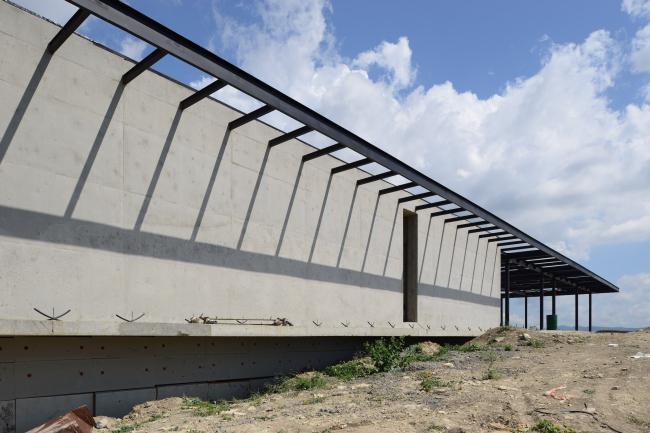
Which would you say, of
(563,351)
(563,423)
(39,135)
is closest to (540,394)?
(563,423)

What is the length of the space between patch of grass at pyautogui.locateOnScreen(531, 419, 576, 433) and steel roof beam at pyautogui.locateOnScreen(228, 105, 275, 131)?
7.78 meters

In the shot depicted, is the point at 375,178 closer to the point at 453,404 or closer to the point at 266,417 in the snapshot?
the point at 453,404

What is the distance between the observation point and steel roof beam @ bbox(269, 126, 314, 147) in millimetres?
12069

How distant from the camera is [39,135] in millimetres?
8312

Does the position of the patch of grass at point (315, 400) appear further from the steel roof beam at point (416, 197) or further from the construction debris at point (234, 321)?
the steel roof beam at point (416, 197)

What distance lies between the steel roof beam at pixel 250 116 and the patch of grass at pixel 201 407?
240 inches

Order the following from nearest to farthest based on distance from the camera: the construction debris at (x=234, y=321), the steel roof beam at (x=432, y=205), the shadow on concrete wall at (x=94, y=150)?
the shadow on concrete wall at (x=94, y=150) → the construction debris at (x=234, y=321) → the steel roof beam at (x=432, y=205)

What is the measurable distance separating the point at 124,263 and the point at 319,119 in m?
5.54

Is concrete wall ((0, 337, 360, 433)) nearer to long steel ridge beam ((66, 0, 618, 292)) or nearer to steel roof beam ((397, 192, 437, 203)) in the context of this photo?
long steel ridge beam ((66, 0, 618, 292))

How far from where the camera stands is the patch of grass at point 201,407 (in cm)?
871

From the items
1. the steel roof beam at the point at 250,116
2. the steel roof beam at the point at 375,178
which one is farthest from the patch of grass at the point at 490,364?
the steel roof beam at the point at 250,116

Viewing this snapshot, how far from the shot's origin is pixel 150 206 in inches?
388

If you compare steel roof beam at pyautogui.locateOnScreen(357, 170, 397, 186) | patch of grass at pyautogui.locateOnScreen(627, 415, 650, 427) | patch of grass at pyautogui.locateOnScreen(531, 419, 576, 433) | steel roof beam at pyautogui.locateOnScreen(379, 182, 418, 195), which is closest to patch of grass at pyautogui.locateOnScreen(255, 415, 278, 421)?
patch of grass at pyautogui.locateOnScreen(531, 419, 576, 433)

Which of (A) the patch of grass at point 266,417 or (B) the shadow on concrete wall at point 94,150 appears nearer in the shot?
(A) the patch of grass at point 266,417
